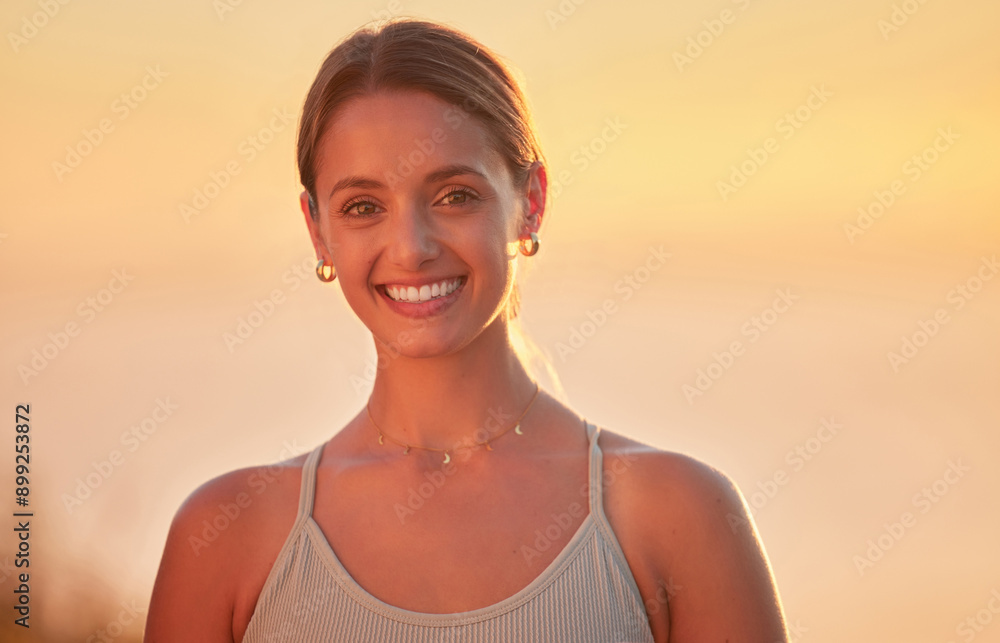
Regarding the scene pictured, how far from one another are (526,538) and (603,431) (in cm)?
35

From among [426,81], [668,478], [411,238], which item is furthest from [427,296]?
[668,478]

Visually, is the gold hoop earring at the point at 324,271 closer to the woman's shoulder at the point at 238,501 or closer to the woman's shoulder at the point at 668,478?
the woman's shoulder at the point at 238,501

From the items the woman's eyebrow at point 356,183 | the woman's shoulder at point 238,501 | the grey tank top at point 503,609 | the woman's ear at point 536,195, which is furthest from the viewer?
the woman's ear at point 536,195

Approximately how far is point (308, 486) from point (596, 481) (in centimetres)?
72

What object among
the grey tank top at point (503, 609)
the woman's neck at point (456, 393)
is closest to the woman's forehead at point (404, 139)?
the woman's neck at point (456, 393)

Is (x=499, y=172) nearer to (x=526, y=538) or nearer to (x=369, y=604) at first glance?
(x=526, y=538)

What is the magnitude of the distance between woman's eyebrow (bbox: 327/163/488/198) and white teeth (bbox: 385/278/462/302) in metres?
0.24

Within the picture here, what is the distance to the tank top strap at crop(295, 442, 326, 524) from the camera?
2533mm

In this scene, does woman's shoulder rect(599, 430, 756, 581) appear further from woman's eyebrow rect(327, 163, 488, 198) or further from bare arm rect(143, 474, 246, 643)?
bare arm rect(143, 474, 246, 643)

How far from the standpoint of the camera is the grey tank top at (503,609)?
7.49ft

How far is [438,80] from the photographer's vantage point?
2.44 meters

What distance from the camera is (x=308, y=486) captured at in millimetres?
2582

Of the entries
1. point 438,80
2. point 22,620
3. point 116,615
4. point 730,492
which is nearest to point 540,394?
point 730,492

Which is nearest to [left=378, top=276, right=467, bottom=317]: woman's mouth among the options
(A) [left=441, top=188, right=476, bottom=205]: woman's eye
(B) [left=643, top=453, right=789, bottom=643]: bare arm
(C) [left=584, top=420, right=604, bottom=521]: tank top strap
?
(A) [left=441, top=188, right=476, bottom=205]: woman's eye
